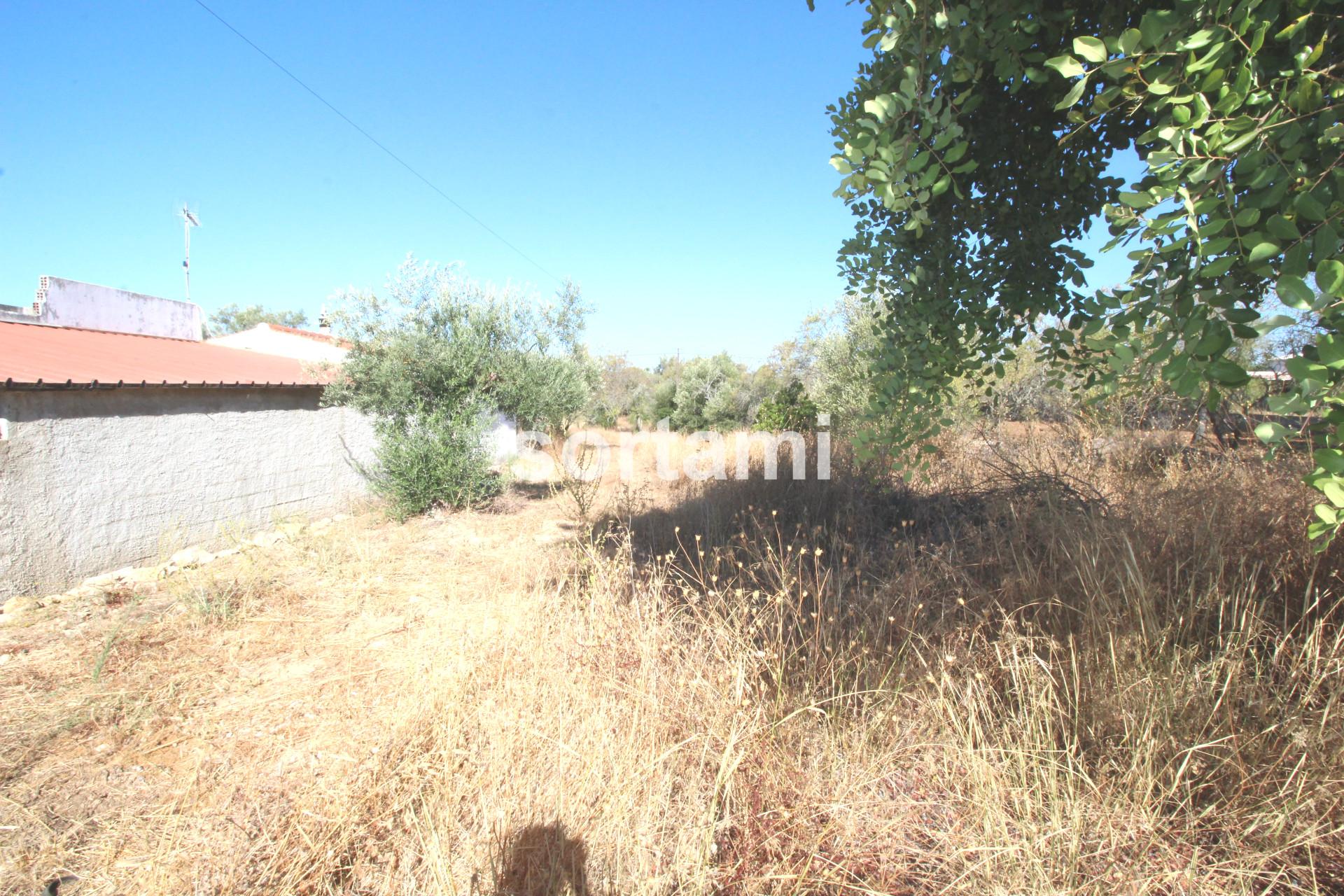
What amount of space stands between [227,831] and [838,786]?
7.00 ft

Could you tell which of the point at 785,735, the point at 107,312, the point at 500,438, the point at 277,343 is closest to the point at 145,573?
the point at 500,438

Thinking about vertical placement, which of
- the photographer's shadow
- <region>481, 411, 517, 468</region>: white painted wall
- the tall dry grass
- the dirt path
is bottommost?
the dirt path

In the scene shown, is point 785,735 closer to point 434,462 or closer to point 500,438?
point 434,462

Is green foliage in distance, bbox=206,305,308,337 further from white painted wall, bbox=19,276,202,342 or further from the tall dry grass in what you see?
the tall dry grass

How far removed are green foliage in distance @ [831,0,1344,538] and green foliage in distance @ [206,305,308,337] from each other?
53.8 meters

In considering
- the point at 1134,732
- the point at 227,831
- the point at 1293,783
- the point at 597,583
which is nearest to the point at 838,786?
the point at 1134,732

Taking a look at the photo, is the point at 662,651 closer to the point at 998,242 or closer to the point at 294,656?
the point at 998,242

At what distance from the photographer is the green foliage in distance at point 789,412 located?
39.2 feet

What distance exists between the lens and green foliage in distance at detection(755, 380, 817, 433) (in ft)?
39.2

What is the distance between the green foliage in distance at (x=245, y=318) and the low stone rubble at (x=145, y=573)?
152ft

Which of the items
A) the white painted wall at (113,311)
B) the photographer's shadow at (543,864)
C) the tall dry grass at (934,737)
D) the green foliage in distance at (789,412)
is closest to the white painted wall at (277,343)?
the white painted wall at (113,311)

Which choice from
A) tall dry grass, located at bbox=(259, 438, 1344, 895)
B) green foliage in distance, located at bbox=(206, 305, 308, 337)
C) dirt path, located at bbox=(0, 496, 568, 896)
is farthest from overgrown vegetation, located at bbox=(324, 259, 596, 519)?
green foliage in distance, located at bbox=(206, 305, 308, 337)

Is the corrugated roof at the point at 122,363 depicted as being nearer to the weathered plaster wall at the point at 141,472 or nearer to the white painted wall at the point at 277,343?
the weathered plaster wall at the point at 141,472

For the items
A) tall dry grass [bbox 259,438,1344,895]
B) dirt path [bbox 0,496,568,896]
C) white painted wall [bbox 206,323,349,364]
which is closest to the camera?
tall dry grass [bbox 259,438,1344,895]
